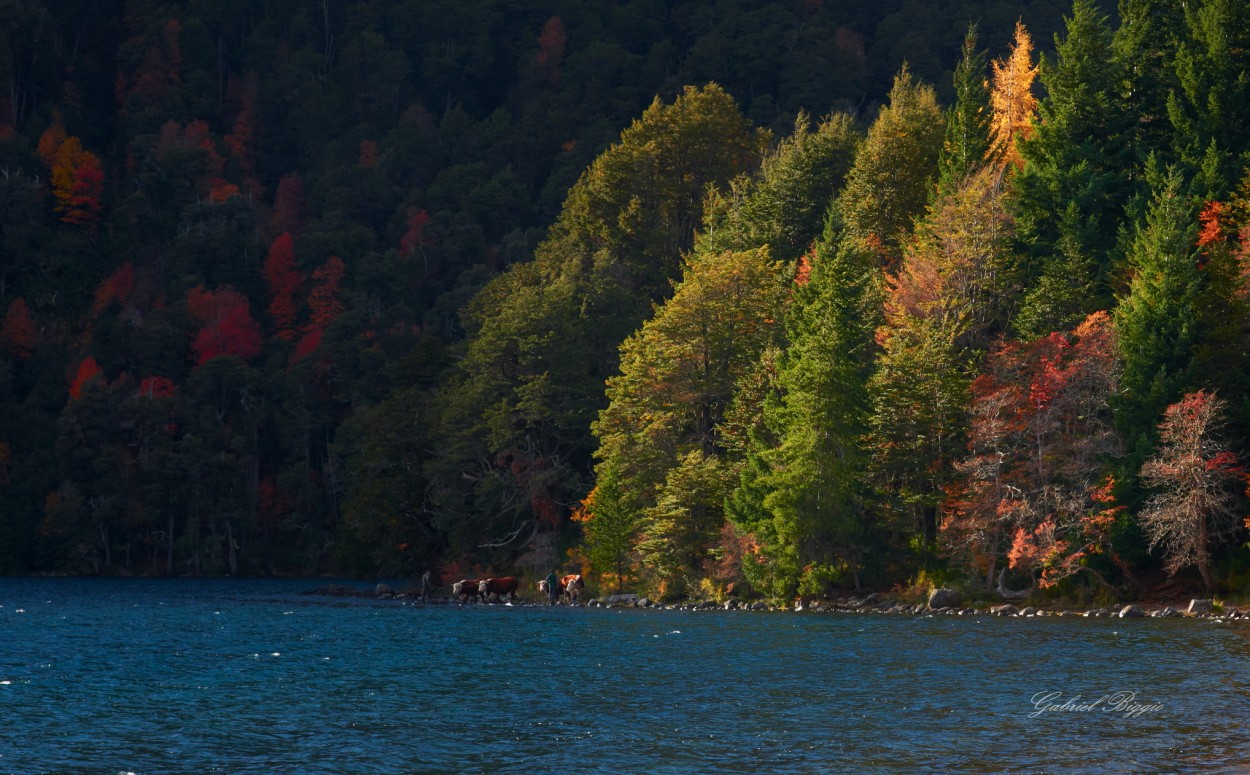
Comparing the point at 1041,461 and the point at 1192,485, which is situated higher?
the point at 1041,461

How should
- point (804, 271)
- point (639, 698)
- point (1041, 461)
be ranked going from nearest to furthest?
point (639, 698)
point (1041, 461)
point (804, 271)

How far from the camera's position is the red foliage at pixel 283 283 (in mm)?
145375

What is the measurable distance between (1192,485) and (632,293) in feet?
173

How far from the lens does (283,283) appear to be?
149 meters

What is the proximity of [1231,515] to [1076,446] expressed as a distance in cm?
691

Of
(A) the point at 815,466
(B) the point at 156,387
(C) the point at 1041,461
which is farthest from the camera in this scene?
(B) the point at 156,387

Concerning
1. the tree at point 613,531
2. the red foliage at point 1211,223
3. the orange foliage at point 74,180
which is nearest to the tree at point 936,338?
the red foliage at point 1211,223

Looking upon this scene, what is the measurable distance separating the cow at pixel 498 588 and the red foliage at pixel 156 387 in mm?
61788

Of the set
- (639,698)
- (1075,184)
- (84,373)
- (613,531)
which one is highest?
(1075,184)

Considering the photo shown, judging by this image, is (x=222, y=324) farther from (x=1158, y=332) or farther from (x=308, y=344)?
(x=1158, y=332)

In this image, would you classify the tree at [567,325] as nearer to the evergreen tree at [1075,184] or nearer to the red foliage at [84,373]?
the evergreen tree at [1075,184]

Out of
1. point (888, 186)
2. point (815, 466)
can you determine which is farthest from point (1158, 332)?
point (888, 186)

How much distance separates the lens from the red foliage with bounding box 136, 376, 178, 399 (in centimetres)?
12006

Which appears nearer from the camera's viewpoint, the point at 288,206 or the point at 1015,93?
the point at 1015,93
